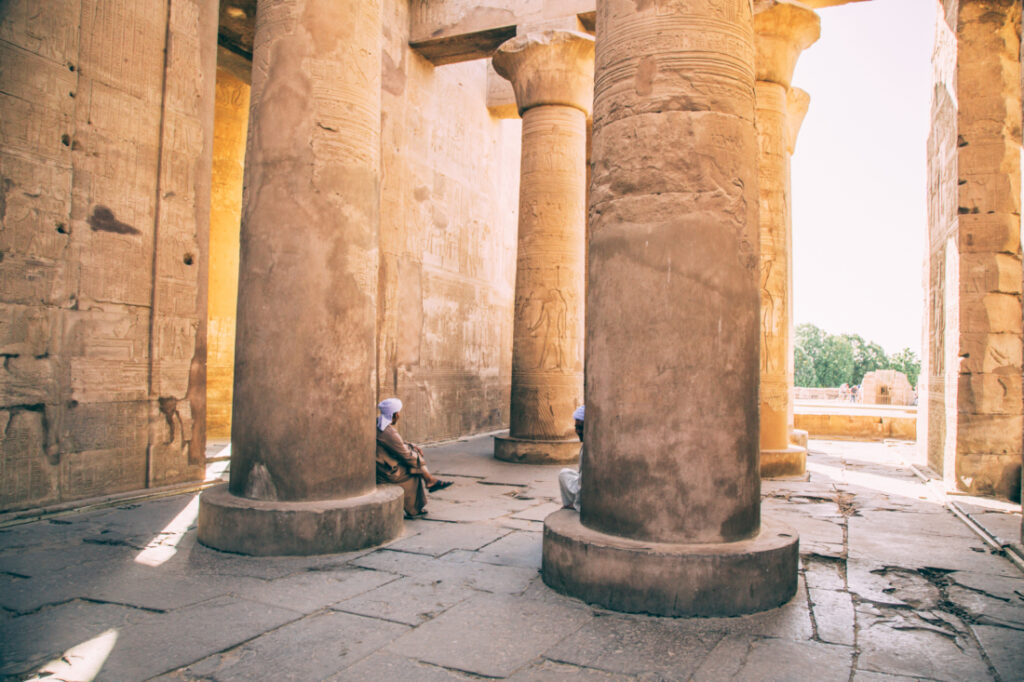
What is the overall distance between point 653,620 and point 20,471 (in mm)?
4831

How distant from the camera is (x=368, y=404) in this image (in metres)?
4.71

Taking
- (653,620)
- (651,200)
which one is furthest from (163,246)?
(653,620)

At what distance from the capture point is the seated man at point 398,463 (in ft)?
17.6

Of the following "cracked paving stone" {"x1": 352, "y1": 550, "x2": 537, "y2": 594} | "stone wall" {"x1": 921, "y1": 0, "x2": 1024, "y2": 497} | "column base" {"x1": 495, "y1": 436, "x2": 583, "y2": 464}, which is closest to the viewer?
"cracked paving stone" {"x1": 352, "y1": 550, "x2": 537, "y2": 594}

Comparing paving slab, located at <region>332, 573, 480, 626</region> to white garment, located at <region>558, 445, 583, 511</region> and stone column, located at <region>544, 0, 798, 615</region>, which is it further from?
white garment, located at <region>558, 445, 583, 511</region>

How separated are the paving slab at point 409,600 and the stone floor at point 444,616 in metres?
0.01

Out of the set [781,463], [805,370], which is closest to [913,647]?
[781,463]

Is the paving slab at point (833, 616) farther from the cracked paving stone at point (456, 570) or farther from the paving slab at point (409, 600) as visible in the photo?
the paving slab at point (409, 600)

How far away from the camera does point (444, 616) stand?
10.8ft

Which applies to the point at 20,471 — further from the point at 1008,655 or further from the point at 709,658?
the point at 1008,655

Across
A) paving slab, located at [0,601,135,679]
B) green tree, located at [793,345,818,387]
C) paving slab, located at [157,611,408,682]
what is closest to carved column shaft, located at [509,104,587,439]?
paving slab, located at [157,611,408,682]

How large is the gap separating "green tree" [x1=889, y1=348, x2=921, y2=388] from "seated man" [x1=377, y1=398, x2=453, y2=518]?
61.2 meters

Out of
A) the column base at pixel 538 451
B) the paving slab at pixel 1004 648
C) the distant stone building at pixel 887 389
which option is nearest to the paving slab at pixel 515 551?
the paving slab at pixel 1004 648

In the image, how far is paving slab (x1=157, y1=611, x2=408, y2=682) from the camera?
266 cm
